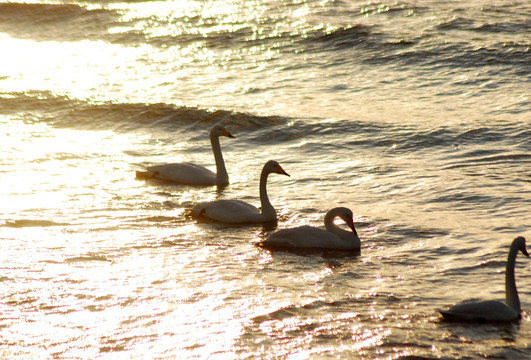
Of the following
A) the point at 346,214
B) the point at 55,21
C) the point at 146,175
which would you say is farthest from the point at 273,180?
the point at 55,21

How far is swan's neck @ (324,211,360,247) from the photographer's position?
981 cm

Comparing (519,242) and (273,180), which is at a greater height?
(519,242)

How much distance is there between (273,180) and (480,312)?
6.42m

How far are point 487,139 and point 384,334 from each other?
8.19m

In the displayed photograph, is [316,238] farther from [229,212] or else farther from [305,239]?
[229,212]

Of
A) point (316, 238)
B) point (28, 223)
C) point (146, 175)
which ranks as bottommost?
point (316, 238)

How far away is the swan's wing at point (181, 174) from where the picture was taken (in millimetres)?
13242

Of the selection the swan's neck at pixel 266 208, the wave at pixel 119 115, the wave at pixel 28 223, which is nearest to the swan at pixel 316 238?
the swan's neck at pixel 266 208

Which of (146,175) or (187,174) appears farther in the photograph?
(146,175)

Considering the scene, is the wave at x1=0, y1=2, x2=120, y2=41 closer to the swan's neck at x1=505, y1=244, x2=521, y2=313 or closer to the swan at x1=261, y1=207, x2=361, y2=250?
the swan at x1=261, y1=207, x2=361, y2=250

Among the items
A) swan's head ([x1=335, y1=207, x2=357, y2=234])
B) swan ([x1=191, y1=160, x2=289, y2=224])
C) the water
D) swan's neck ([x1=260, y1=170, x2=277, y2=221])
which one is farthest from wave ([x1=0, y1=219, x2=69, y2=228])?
swan's head ([x1=335, y1=207, x2=357, y2=234])

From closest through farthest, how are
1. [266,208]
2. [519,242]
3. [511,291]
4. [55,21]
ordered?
[511,291] → [519,242] → [266,208] → [55,21]

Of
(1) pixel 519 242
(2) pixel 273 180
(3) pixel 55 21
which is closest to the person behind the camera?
(1) pixel 519 242

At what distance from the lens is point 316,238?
9906mm
